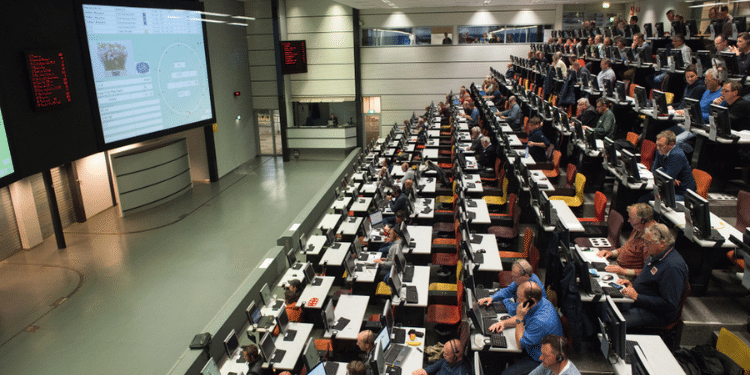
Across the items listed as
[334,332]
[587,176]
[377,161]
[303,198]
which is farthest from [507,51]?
[334,332]

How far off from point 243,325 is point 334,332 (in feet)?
8.07

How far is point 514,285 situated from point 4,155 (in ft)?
23.9

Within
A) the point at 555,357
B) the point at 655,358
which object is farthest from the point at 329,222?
the point at 655,358

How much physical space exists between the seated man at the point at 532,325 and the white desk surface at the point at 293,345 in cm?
236

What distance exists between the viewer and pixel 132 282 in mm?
8664

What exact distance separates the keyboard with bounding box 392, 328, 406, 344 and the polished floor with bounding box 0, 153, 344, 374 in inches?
133

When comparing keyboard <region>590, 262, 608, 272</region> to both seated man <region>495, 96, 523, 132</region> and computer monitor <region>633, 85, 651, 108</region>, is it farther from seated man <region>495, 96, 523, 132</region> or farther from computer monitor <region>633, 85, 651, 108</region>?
seated man <region>495, 96, 523, 132</region>

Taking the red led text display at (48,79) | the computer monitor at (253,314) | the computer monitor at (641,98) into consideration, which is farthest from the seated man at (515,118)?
the red led text display at (48,79)

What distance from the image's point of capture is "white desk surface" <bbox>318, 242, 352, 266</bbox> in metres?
7.27

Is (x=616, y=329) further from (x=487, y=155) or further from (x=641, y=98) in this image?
(x=487, y=155)

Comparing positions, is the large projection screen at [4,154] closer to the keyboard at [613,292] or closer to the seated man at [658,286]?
the keyboard at [613,292]

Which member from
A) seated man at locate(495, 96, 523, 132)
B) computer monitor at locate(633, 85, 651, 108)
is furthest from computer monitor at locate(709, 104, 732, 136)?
seated man at locate(495, 96, 523, 132)

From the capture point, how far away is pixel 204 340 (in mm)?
6035

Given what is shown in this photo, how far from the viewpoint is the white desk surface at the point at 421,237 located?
678cm
